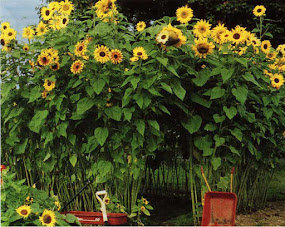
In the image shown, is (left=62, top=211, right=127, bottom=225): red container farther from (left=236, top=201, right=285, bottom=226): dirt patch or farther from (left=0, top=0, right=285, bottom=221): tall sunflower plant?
(left=236, top=201, right=285, bottom=226): dirt patch

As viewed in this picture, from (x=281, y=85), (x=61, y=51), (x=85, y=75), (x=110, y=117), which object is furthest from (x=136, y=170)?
(x=281, y=85)

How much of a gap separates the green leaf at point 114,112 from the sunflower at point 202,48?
0.72m

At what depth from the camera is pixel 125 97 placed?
352 centimetres

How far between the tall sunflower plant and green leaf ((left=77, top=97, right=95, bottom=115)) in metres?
0.01

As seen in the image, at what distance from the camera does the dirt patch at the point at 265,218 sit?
4246mm

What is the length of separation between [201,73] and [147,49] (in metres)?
0.45

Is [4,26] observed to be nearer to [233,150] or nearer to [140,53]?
[140,53]

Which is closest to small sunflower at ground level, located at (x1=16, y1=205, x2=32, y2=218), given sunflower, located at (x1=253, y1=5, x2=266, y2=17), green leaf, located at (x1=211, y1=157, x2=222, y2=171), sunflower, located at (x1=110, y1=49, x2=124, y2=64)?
sunflower, located at (x1=110, y1=49, x2=124, y2=64)

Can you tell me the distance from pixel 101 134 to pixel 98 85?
370 mm

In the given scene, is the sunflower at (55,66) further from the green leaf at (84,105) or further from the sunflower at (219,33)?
the sunflower at (219,33)

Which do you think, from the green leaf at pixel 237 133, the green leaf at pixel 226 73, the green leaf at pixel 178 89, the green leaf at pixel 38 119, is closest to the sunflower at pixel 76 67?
the green leaf at pixel 38 119

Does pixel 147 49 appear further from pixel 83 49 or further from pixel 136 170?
pixel 136 170

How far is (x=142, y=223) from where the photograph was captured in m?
4.00

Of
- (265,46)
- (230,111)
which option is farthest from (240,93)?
(265,46)
